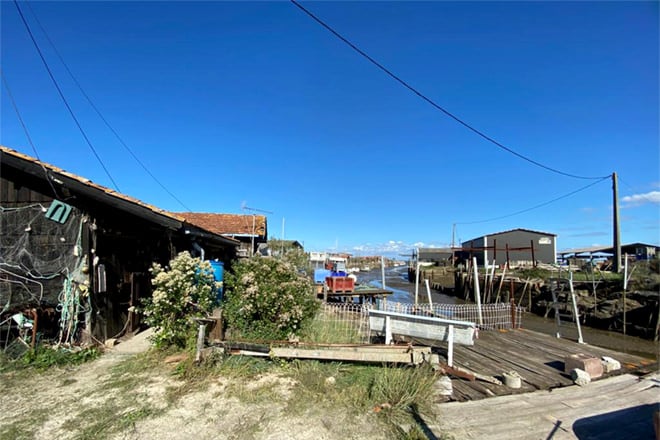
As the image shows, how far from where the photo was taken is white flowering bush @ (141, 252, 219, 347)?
17.5ft

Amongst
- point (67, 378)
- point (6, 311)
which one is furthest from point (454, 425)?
point (6, 311)

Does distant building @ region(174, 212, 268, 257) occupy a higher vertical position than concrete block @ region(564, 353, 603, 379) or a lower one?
higher

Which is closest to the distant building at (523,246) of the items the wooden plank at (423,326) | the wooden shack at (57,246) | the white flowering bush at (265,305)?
the wooden plank at (423,326)

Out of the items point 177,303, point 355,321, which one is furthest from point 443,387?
point 177,303

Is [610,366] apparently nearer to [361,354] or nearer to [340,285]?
[361,354]

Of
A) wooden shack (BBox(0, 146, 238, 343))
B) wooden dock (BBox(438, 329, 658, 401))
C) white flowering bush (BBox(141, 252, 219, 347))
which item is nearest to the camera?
wooden dock (BBox(438, 329, 658, 401))

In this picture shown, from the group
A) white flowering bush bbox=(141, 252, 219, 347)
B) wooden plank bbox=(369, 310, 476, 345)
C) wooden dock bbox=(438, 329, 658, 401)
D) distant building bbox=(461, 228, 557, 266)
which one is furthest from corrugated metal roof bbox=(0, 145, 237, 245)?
distant building bbox=(461, 228, 557, 266)

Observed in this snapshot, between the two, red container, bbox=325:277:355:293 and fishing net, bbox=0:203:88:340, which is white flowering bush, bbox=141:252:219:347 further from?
red container, bbox=325:277:355:293

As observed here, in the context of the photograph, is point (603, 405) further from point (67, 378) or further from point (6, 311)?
point (6, 311)

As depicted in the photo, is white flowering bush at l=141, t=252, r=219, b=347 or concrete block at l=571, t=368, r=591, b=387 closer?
concrete block at l=571, t=368, r=591, b=387

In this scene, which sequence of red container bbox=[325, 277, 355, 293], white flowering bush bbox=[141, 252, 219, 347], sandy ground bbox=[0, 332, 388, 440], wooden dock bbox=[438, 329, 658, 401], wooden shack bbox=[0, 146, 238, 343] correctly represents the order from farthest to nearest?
red container bbox=[325, 277, 355, 293] → wooden shack bbox=[0, 146, 238, 343] → white flowering bush bbox=[141, 252, 219, 347] → wooden dock bbox=[438, 329, 658, 401] → sandy ground bbox=[0, 332, 388, 440]

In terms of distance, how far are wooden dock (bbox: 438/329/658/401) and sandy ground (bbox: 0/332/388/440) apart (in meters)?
2.14

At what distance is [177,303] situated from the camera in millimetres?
5406

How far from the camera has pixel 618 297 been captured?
1537cm
